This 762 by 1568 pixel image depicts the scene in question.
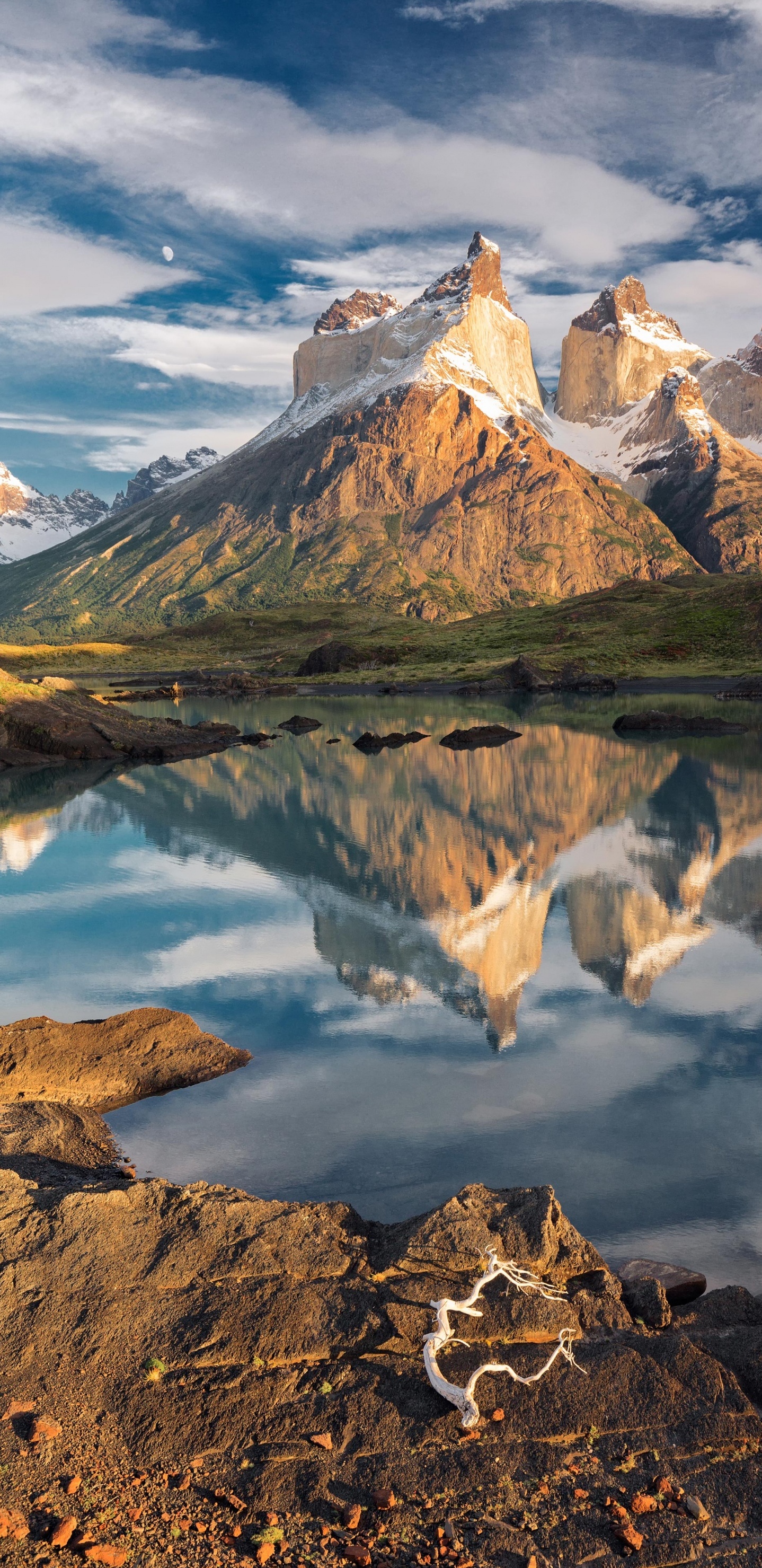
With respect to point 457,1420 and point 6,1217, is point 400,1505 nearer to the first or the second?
point 457,1420

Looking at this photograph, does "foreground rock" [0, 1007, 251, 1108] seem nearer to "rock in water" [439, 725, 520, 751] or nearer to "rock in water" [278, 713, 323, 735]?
"rock in water" [439, 725, 520, 751]

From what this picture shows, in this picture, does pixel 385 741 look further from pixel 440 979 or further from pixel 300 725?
pixel 440 979

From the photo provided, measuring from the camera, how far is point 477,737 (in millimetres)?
82938

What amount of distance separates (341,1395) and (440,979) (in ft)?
54.6

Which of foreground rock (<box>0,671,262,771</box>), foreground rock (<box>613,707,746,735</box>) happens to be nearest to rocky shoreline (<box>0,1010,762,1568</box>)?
foreground rock (<box>0,671,262,771</box>)

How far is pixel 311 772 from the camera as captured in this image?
223ft

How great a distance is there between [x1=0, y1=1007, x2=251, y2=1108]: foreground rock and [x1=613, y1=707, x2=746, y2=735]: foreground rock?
71.7 m

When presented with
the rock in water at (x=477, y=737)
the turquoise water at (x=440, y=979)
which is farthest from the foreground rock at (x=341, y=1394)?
the rock in water at (x=477, y=737)

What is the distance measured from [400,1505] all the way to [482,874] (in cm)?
2915

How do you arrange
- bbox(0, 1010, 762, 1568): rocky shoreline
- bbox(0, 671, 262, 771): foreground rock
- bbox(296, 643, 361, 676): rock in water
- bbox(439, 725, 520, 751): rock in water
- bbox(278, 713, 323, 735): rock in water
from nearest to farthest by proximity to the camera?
bbox(0, 1010, 762, 1568): rocky shoreline < bbox(439, 725, 520, 751): rock in water < bbox(0, 671, 262, 771): foreground rock < bbox(278, 713, 323, 735): rock in water < bbox(296, 643, 361, 676): rock in water

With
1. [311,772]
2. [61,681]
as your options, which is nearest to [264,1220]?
[311,772]

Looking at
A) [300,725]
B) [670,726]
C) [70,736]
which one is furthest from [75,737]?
[670,726]

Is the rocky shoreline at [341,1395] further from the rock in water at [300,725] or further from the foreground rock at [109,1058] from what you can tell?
the rock in water at [300,725]

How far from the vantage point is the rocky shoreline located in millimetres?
7980
